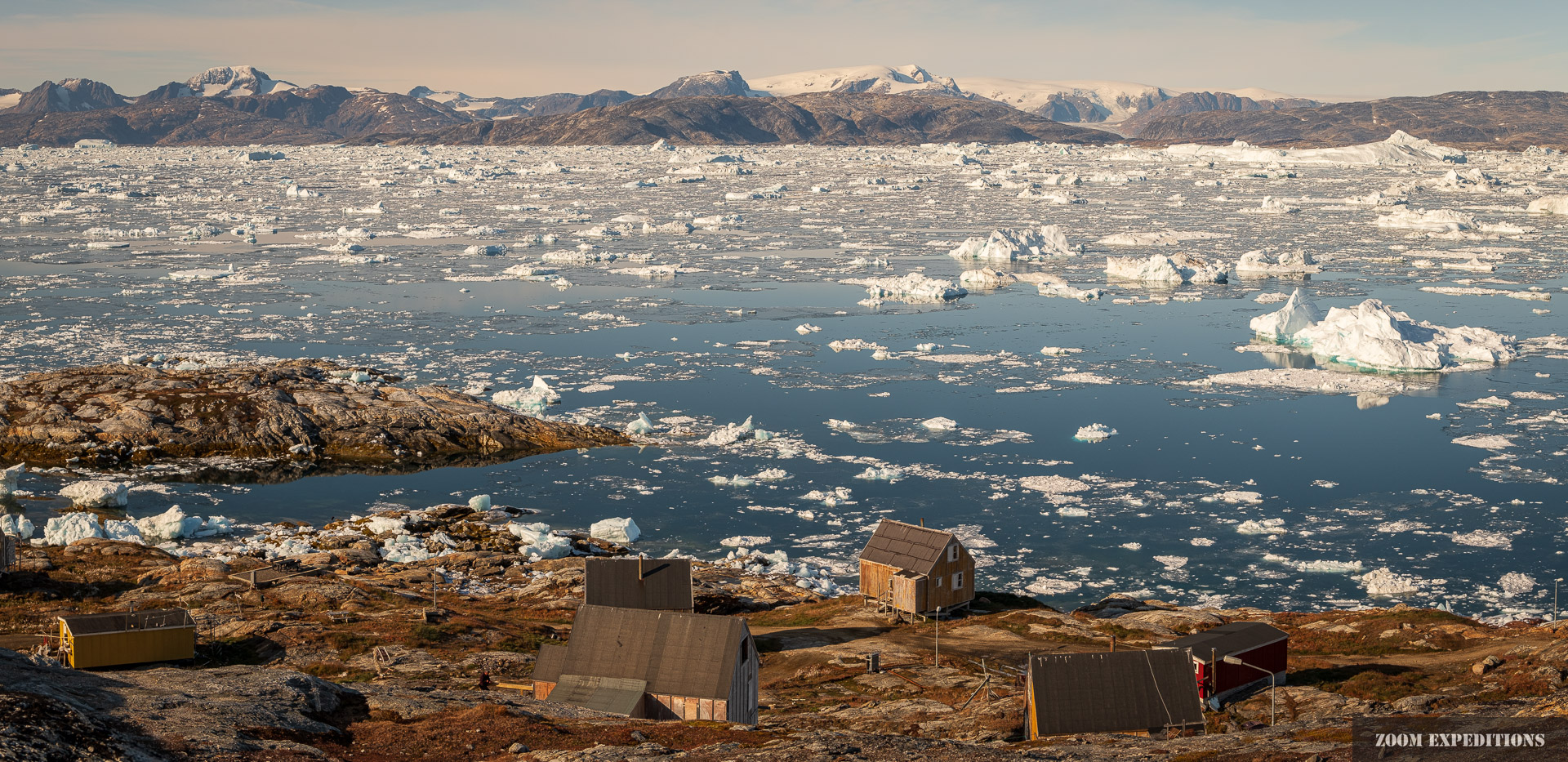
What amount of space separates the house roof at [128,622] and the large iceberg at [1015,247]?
2197 inches

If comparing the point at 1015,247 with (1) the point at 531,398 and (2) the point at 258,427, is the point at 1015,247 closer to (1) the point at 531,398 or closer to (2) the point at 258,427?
(1) the point at 531,398

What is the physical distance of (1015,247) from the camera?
242 feet

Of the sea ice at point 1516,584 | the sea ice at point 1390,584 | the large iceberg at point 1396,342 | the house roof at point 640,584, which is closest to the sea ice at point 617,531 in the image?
the house roof at point 640,584

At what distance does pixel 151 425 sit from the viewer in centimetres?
4006

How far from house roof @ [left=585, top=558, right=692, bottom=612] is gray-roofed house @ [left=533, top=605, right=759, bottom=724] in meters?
3.69

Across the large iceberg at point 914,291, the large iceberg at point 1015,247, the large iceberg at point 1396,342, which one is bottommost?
the large iceberg at point 1396,342

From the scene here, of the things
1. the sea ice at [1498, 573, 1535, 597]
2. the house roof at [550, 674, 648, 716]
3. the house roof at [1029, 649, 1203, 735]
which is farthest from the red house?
the house roof at [550, 674, 648, 716]

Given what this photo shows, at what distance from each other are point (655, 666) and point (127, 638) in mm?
10160

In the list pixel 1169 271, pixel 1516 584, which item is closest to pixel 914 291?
pixel 1169 271

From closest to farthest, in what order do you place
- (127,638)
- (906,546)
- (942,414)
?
(127,638)
(906,546)
(942,414)

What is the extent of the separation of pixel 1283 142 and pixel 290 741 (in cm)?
20772

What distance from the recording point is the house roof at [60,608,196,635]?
73.4 ft

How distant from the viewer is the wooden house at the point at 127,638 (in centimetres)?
2219

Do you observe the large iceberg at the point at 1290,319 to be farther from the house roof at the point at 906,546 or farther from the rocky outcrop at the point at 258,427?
the house roof at the point at 906,546
